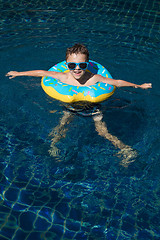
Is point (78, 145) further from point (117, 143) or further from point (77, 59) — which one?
point (77, 59)

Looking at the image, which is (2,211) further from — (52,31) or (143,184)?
(52,31)

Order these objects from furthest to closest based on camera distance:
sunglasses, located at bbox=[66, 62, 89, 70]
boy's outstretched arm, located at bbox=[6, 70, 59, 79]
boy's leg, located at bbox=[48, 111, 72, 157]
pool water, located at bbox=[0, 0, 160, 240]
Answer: boy's outstretched arm, located at bbox=[6, 70, 59, 79], boy's leg, located at bbox=[48, 111, 72, 157], sunglasses, located at bbox=[66, 62, 89, 70], pool water, located at bbox=[0, 0, 160, 240]

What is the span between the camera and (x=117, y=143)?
4.60m

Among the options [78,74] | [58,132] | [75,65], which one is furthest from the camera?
[58,132]

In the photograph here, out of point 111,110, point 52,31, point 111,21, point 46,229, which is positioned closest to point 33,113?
A: point 111,110

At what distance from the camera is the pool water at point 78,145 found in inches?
148

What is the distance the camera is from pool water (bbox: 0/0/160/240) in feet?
12.3

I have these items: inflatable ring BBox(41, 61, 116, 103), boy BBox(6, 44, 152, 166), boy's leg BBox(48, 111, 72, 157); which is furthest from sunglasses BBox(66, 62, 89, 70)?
boy's leg BBox(48, 111, 72, 157)

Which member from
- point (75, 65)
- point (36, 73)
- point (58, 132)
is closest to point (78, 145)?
point (58, 132)

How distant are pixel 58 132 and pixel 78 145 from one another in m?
0.39

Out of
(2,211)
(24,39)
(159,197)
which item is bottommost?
(2,211)

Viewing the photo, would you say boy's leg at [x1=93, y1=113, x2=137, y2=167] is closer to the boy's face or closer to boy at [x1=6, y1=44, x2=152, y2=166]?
boy at [x1=6, y1=44, x2=152, y2=166]

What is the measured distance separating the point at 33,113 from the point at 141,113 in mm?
1684

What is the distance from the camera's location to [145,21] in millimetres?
7566
